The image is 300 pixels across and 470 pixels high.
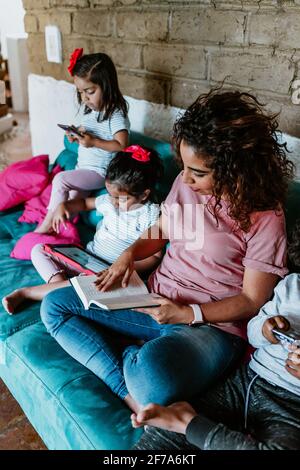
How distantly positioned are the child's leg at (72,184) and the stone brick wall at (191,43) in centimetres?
53

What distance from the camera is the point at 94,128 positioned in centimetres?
220

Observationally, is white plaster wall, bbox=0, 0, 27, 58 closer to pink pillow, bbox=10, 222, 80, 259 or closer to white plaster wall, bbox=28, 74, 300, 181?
white plaster wall, bbox=28, 74, 300, 181

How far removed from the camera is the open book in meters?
1.31

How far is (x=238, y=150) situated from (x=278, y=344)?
0.54 metres

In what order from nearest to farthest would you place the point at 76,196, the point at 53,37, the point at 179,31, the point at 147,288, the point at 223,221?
1. the point at 223,221
2. the point at 147,288
3. the point at 179,31
4. the point at 76,196
5. the point at 53,37

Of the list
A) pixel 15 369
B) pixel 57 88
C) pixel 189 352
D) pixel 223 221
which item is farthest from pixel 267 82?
pixel 57 88

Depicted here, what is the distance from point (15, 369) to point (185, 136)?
3.02 feet

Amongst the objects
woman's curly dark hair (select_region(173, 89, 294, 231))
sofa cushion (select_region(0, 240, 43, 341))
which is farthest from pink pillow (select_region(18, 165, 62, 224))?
woman's curly dark hair (select_region(173, 89, 294, 231))

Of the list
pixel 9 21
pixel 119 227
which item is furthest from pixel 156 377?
pixel 9 21

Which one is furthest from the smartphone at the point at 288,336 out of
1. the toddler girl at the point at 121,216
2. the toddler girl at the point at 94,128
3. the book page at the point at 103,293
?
the toddler girl at the point at 94,128

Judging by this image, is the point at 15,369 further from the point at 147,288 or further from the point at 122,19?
the point at 122,19

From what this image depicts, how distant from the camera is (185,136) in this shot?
1.25m

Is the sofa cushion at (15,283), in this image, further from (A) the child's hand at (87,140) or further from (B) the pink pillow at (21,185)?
(A) the child's hand at (87,140)

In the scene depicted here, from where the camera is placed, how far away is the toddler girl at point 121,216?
169 centimetres
